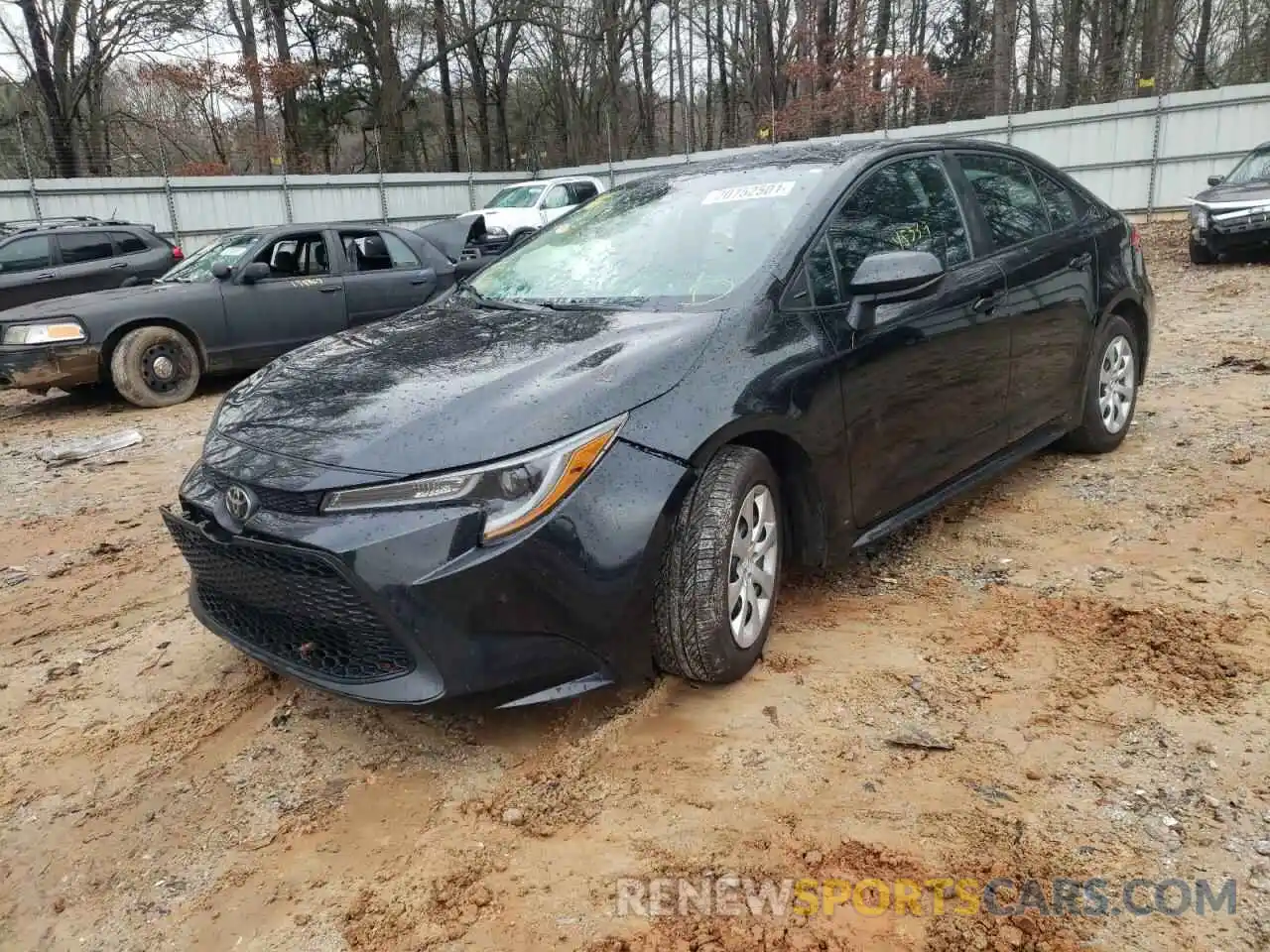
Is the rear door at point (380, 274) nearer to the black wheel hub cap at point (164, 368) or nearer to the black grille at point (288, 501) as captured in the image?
the black wheel hub cap at point (164, 368)

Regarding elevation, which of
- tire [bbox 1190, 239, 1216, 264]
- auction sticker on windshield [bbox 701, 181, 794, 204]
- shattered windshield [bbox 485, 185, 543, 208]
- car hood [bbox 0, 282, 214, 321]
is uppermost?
shattered windshield [bbox 485, 185, 543, 208]

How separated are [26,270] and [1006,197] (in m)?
9.76

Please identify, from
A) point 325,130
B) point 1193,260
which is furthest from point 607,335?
point 325,130

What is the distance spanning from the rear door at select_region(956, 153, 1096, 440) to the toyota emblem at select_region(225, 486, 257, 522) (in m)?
2.88

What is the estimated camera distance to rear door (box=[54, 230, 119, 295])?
970 cm

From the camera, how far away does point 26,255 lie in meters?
9.63

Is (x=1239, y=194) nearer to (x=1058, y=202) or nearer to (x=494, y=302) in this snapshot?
(x=1058, y=202)

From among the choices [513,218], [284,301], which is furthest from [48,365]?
[513,218]

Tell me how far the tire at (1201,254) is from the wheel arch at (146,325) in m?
11.5

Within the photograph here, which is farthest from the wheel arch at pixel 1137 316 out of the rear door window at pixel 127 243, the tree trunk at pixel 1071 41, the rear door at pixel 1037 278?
the tree trunk at pixel 1071 41

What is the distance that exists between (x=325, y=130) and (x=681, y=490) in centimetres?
2966

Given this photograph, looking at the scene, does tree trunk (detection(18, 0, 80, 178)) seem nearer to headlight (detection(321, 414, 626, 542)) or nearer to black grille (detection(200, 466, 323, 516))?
black grille (detection(200, 466, 323, 516))

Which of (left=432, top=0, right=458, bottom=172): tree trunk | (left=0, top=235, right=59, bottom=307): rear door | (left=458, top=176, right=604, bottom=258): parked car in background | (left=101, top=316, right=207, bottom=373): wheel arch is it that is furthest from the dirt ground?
(left=432, top=0, right=458, bottom=172): tree trunk

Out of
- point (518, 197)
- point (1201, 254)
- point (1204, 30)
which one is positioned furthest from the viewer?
point (1204, 30)
